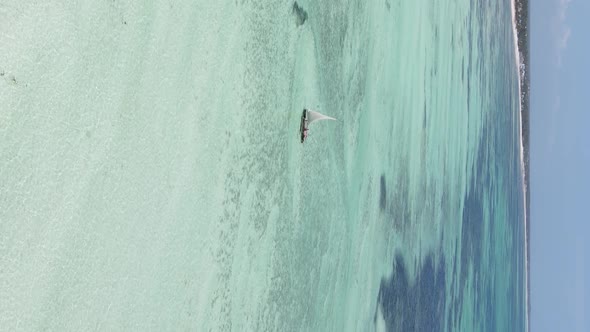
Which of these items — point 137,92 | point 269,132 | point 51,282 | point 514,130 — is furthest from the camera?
point 514,130

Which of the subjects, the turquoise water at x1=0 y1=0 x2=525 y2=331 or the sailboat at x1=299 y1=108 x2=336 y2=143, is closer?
the turquoise water at x1=0 y1=0 x2=525 y2=331

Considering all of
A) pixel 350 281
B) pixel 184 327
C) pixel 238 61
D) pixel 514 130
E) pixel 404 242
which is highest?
pixel 514 130

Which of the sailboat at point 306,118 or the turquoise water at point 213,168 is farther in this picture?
the sailboat at point 306,118

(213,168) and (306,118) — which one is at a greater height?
(306,118)

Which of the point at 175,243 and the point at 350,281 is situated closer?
the point at 175,243

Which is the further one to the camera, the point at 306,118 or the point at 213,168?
the point at 306,118

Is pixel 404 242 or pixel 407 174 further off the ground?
pixel 407 174

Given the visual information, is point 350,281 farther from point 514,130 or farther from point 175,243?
point 514,130

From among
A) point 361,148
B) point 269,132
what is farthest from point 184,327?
point 361,148
